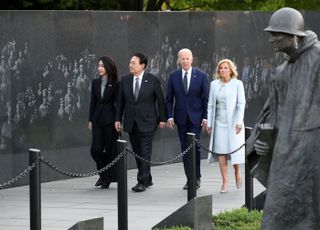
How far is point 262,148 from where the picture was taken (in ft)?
30.8

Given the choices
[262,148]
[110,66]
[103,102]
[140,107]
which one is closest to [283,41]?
[262,148]

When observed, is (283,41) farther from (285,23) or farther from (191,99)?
(191,99)

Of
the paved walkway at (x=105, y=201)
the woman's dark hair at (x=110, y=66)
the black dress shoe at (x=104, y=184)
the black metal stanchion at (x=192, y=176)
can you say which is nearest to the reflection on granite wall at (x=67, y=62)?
the paved walkway at (x=105, y=201)

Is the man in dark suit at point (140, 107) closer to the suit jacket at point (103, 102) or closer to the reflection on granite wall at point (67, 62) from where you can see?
the suit jacket at point (103, 102)

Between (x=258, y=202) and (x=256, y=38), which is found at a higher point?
(x=256, y=38)

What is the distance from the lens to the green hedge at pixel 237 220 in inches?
544

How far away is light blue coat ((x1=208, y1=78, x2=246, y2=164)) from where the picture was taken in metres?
17.8

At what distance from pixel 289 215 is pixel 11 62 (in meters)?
10.3

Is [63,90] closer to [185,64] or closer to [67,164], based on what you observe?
[67,164]

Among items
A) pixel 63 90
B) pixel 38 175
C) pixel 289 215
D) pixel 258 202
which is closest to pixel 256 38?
pixel 63 90

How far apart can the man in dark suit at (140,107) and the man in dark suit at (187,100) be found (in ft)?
0.84

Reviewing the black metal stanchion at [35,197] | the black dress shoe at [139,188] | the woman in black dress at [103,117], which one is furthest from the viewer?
the woman in black dress at [103,117]

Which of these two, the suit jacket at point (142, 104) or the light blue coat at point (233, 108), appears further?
the suit jacket at point (142, 104)

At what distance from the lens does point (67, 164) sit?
19.9 m
